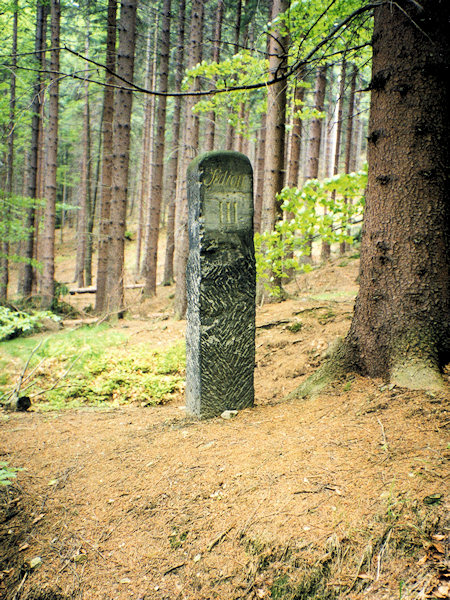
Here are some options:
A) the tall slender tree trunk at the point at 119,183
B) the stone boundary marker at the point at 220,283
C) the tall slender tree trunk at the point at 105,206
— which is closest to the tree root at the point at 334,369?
the stone boundary marker at the point at 220,283

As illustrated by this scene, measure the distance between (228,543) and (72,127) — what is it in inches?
1338

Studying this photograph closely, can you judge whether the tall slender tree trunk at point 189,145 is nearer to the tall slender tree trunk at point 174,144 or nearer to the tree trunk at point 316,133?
the tall slender tree trunk at point 174,144

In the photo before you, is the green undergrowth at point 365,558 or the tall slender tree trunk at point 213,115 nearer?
the green undergrowth at point 365,558

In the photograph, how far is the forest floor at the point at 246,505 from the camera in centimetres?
194

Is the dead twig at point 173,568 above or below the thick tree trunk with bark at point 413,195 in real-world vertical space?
below

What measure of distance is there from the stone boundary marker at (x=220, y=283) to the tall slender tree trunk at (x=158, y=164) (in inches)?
385

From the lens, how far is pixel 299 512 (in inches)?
88.7

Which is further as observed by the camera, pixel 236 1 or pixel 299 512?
pixel 236 1

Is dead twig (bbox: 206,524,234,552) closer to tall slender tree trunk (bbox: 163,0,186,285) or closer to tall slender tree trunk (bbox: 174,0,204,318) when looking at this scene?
tall slender tree trunk (bbox: 174,0,204,318)

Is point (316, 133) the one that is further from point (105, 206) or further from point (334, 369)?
point (334, 369)

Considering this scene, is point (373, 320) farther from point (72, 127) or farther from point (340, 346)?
point (72, 127)

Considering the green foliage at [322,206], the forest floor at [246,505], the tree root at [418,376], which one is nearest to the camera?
the forest floor at [246,505]

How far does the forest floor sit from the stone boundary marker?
13.2 inches

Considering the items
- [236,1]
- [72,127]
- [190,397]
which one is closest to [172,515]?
[190,397]
